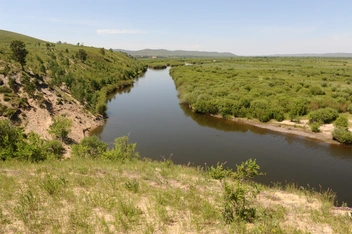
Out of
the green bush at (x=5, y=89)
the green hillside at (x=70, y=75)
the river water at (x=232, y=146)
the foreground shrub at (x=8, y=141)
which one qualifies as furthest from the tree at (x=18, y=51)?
the foreground shrub at (x=8, y=141)

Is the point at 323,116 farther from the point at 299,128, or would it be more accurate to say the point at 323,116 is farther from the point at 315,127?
the point at 299,128

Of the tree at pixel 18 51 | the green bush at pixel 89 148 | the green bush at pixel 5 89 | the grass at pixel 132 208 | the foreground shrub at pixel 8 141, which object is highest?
the tree at pixel 18 51

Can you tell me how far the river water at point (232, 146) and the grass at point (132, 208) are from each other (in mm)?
12855

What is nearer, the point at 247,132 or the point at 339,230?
the point at 339,230

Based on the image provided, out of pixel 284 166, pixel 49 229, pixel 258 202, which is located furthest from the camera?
pixel 284 166

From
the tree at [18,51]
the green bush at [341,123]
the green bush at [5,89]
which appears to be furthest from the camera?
the tree at [18,51]

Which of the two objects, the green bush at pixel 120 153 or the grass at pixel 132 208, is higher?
the grass at pixel 132 208

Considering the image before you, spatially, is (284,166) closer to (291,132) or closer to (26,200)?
(291,132)

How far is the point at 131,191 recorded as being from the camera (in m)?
11.4

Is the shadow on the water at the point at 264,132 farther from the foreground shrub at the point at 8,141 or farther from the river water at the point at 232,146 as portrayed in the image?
the foreground shrub at the point at 8,141

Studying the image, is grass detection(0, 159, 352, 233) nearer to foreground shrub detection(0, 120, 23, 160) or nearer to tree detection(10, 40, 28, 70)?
foreground shrub detection(0, 120, 23, 160)

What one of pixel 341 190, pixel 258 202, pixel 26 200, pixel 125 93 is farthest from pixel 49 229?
pixel 125 93

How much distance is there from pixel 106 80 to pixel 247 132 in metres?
51.8

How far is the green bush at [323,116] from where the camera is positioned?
38.9 m
